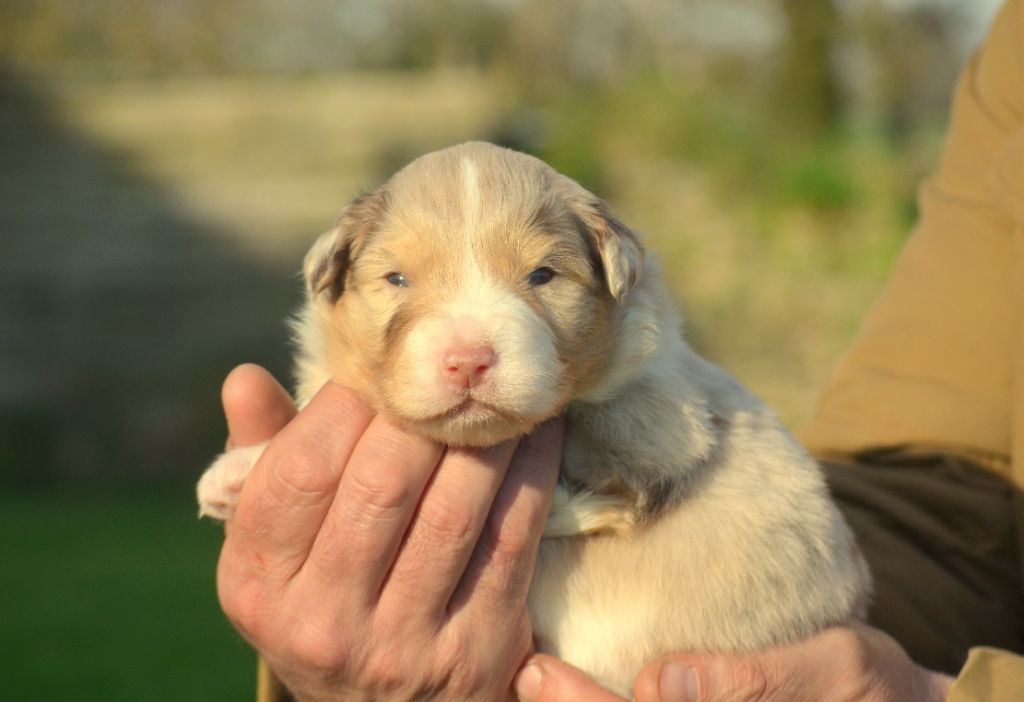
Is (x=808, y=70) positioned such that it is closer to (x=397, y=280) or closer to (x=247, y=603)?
(x=397, y=280)

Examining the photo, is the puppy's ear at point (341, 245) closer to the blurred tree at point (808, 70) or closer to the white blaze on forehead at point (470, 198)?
the white blaze on forehead at point (470, 198)

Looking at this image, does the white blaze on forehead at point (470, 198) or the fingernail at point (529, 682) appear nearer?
the white blaze on forehead at point (470, 198)

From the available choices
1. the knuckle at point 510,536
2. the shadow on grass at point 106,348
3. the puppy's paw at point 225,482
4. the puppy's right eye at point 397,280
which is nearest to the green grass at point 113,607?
the shadow on grass at point 106,348

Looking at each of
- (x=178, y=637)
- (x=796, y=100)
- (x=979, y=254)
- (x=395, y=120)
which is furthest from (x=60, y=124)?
(x=979, y=254)

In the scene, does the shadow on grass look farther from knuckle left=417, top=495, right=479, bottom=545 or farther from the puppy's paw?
knuckle left=417, top=495, right=479, bottom=545

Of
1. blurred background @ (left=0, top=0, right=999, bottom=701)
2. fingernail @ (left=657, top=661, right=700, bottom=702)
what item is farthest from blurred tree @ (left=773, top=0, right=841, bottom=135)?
fingernail @ (left=657, top=661, right=700, bottom=702)

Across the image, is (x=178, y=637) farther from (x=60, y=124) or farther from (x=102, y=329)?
(x=60, y=124)
